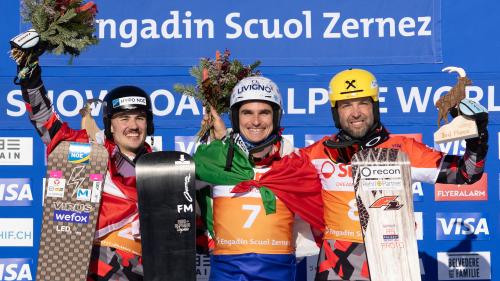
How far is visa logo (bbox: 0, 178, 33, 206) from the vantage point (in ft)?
22.9

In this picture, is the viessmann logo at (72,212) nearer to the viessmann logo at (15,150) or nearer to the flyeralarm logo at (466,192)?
the viessmann logo at (15,150)

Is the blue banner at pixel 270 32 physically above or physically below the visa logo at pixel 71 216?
above

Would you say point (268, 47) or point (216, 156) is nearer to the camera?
point (216, 156)

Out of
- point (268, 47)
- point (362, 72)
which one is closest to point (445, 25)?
point (268, 47)

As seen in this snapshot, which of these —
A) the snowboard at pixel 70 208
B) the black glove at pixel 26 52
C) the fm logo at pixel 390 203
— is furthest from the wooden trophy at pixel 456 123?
the black glove at pixel 26 52

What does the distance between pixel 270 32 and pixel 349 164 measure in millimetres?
2168

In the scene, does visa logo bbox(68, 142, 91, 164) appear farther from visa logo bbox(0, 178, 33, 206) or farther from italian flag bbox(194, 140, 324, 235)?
visa logo bbox(0, 178, 33, 206)

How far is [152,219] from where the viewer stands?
200 inches

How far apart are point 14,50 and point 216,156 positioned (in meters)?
1.37

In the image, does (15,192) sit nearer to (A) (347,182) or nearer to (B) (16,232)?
(B) (16,232)

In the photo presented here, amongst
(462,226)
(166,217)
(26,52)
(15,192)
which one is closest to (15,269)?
(15,192)

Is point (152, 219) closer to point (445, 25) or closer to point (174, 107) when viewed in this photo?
point (174, 107)

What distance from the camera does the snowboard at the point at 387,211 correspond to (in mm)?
4996

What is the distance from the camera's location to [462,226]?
22.7 ft
